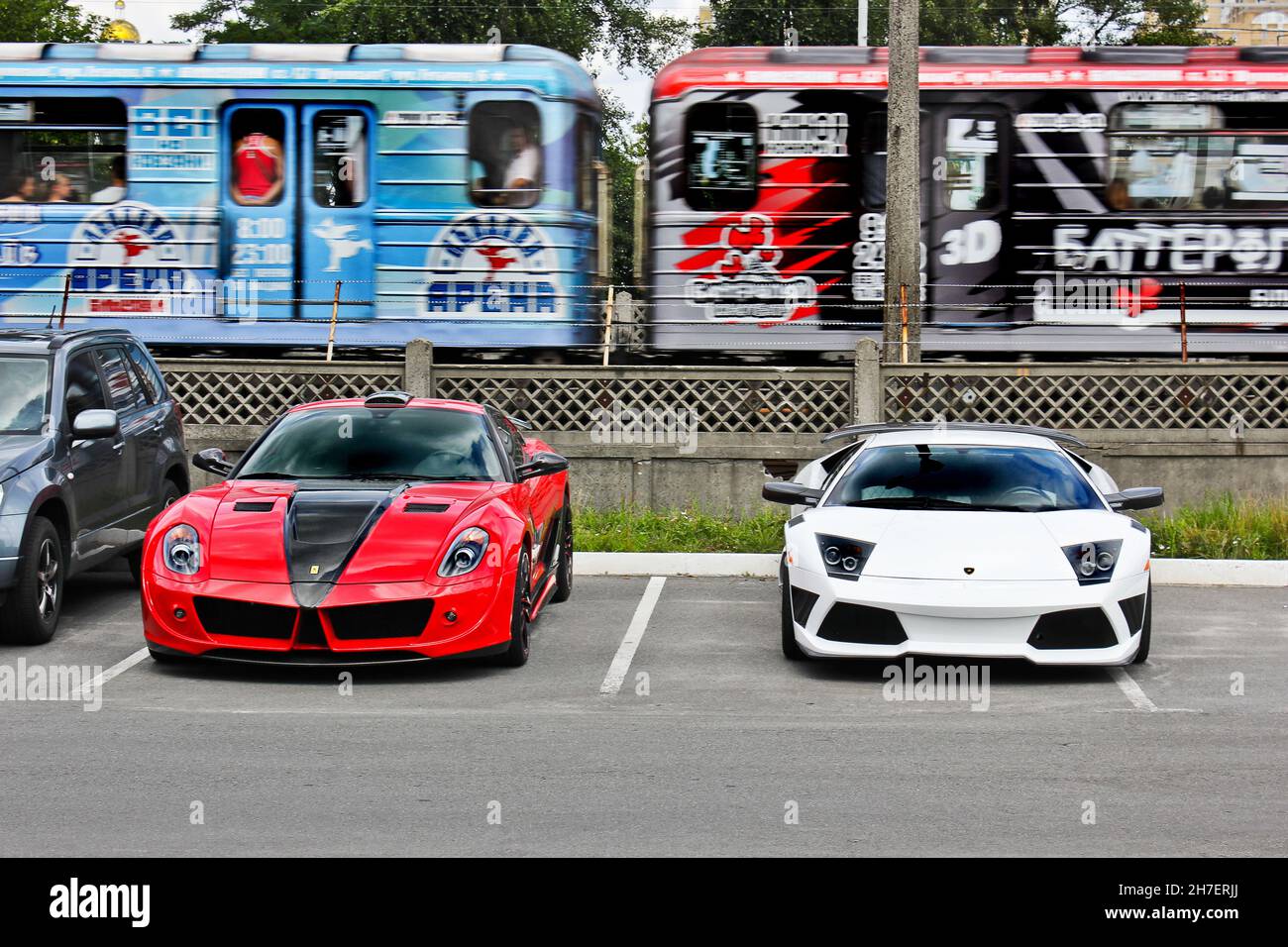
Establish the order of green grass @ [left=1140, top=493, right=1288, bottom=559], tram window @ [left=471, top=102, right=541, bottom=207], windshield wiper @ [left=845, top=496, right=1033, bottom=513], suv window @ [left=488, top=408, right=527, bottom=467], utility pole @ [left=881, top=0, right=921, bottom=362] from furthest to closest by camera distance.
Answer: tram window @ [left=471, top=102, right=541, bottom=207]
utility pole @ [left=881, top=0, right=921, bottom=362]
green grass @ [left=1140, top=493, right=1288, bottom=559]
suv window @ [left=488, top=408, right=527, bottom=467]
windshield wiper @ [left=845, top=496, right=1033, bottom=513]

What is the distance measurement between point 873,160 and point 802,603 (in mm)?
9484

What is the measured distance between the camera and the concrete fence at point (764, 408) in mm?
14664

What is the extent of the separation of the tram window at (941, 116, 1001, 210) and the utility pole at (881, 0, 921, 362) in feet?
4.97

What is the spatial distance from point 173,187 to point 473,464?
8.85 meters

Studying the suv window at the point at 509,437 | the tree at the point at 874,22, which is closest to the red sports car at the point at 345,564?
the suv window at the point at 509,437

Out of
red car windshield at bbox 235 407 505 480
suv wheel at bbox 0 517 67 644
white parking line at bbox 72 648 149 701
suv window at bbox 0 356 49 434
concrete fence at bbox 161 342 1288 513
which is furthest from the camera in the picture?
concrete fence at bbox 161 342 1288 513

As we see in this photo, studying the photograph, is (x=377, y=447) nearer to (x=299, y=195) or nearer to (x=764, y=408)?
(x=764, y=408)

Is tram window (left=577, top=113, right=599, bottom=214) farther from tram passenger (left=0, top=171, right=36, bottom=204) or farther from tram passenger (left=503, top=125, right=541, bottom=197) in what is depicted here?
tram passenger (left=0, top=171, right=36, bottom=204)

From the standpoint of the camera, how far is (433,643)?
824 cm

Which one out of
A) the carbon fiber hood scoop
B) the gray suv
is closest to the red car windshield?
the carbon fiber hood scoop

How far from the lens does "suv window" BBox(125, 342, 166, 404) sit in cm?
1175

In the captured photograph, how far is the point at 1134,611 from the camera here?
8.68m

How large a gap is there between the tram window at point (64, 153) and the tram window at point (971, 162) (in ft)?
29.0

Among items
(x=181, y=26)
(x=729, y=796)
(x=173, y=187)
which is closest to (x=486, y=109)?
(x=173, y=187)
